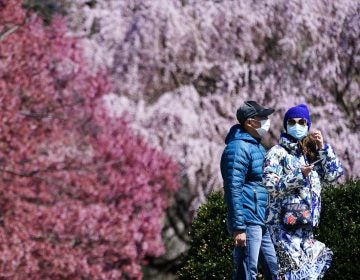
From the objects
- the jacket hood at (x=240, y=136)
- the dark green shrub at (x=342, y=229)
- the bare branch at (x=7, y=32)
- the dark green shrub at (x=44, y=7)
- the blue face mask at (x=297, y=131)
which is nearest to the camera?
the blue face mask at (x=297, y=131)

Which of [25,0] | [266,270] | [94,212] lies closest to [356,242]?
[266,270]

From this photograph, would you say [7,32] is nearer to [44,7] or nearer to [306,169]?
[44,7]

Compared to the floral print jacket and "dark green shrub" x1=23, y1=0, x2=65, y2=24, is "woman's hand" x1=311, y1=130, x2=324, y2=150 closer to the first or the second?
the floral print jacket

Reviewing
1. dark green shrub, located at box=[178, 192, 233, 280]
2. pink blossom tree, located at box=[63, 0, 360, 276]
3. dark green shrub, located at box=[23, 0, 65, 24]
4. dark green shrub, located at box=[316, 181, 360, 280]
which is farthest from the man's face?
dark green shrub, located at box=[23, 0, 65, 24]

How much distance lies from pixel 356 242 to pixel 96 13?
3904 millimetres

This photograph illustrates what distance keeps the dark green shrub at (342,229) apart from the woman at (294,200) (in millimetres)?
2108

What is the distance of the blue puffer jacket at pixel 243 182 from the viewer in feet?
23.6

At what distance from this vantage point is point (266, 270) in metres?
7.31

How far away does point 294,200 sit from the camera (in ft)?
22.6

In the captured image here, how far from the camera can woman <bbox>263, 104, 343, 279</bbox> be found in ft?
22.6

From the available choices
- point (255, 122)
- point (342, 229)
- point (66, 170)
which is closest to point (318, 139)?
point (255, 122)

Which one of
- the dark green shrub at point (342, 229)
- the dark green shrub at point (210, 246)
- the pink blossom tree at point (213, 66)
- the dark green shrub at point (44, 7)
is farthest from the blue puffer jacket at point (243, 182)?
the dark green shrub at point (44, 7)

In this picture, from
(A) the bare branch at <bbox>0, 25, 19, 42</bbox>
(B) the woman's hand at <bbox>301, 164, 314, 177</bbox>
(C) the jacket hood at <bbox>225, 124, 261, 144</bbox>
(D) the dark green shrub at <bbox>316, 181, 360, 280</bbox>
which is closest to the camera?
(B) the woman's hand at <bbox>301, 164, 314, 177</bbox>

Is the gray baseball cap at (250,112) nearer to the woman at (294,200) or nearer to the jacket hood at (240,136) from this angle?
the jacket hood at (240,136)
